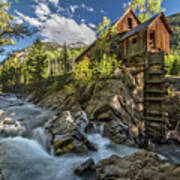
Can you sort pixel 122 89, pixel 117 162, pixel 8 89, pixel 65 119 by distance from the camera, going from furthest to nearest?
pixel 8 89 → pixel 122 89 → pixel 65 119 → pixel 117 162

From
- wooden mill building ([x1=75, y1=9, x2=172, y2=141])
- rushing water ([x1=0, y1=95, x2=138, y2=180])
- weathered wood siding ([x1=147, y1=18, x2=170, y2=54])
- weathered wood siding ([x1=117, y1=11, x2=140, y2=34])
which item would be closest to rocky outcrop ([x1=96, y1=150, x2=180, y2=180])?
rushing water ([x1=0, y1=95, x2=138, y2=180])

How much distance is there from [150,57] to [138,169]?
49.6 feet

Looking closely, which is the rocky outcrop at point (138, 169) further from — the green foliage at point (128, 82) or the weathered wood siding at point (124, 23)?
the weathered wood siding at point (124, 23)

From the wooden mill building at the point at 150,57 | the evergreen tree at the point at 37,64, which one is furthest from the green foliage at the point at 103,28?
the evergreen tree at the point at 37,64

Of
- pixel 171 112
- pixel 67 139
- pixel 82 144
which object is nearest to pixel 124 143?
pixel 82 144

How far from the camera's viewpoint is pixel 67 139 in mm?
7887

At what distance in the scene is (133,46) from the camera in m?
19.2

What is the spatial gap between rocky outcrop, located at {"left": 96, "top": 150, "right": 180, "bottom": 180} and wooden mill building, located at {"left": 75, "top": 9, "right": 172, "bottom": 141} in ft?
30.6

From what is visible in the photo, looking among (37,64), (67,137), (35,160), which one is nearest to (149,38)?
(67,137)

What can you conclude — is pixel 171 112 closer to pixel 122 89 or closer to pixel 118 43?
pixel 122 89

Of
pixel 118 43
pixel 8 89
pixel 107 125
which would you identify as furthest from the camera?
pixel 8 89

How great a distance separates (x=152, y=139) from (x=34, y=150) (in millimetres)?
12302

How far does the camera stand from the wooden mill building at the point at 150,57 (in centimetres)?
1434

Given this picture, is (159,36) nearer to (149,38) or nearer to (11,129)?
(149,38)
